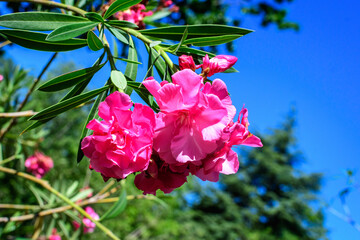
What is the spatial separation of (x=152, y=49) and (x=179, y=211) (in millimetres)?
18520

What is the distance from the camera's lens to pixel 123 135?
0.61m

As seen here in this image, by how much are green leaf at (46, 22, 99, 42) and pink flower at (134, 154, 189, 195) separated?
29cm

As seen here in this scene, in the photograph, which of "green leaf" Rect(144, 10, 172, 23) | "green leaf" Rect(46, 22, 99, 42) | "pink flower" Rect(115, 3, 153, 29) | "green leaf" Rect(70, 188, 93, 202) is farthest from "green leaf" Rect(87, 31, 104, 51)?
"green leaf" Rect(70, 188, 93, 202)

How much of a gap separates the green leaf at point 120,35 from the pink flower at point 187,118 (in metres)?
0.21

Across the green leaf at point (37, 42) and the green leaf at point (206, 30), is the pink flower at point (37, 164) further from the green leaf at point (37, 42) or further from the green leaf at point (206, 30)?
the green leaf at point (206, 30)

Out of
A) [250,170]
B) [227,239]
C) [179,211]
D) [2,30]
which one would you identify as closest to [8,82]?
[2,30]

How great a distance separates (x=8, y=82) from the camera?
239 cm

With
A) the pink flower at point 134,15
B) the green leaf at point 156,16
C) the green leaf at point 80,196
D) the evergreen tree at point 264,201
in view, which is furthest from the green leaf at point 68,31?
the evergreen tree at point 264,201

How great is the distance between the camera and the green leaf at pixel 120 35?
0.78m

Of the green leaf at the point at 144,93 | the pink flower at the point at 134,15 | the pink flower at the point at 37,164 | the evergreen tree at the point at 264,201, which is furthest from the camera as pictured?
the evergreen tree at the point at 264,201

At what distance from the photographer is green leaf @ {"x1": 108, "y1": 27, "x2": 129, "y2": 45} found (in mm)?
782

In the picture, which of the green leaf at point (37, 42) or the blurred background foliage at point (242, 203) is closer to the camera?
the green leaf at point (37, 42)

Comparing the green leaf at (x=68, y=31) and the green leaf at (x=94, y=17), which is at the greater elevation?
the green leaf at (x=94, y=17)

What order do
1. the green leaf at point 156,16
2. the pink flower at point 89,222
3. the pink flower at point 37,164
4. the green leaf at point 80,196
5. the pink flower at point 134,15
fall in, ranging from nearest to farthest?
the pink flower at point 134,15
the green leaf at point 156,16
the green leaf at point 80,196
the pink flower at point 89,222
the pink flower at point 37,164
